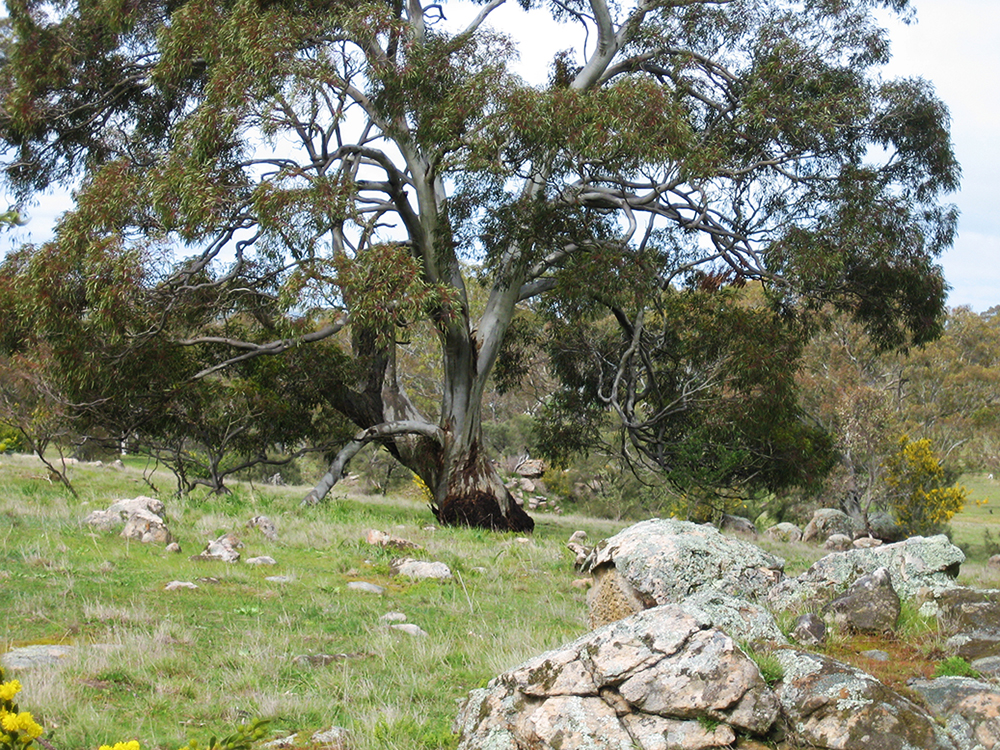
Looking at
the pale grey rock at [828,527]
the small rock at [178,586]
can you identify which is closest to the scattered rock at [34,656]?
the small rock at [178,586]

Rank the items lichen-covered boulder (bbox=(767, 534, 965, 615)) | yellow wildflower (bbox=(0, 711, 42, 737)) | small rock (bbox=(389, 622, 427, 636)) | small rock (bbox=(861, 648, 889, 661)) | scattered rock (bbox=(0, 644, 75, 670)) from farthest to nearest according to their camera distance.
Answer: small rock (bbox=(389, 622, 427, 636))
lichen-covered boulder (bbox=(767, 534, 965, 615))
small rock (bbox=(861, 648, 889, 661))
scattered rock (bbox=(0, 644, 75, 670))
yellow wildflower (bbox=(0, 711, 42, 737))

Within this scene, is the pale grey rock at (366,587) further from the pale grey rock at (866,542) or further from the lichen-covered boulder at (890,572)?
the pale grey rock at (866,542)

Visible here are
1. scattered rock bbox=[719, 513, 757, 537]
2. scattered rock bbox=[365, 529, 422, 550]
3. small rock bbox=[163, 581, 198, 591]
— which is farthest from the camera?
scattered rock bbox=[719, 513, 757, 537]

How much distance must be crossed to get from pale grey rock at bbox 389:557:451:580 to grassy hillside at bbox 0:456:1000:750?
0.41 ft

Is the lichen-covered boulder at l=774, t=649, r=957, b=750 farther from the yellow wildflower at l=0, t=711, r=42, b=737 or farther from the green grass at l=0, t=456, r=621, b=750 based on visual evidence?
the yellow wildflower at l=0, t=711, r=42, b=737

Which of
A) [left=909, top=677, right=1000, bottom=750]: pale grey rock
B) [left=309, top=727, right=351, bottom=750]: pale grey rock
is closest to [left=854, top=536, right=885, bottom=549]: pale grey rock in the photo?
[left=909, top=677, right=1000, bottom=750]: pale grey rock

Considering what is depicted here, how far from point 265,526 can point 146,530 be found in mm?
1387

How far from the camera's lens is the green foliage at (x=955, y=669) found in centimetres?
408

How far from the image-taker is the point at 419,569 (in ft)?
26.5

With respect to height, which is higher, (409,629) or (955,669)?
(955,669)

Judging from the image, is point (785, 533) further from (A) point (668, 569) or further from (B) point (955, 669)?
(B) point (955, 669)

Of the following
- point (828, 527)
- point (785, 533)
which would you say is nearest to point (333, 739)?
point (828, 527)

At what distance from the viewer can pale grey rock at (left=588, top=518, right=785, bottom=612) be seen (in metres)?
5.61

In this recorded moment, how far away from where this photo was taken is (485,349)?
14.2m
